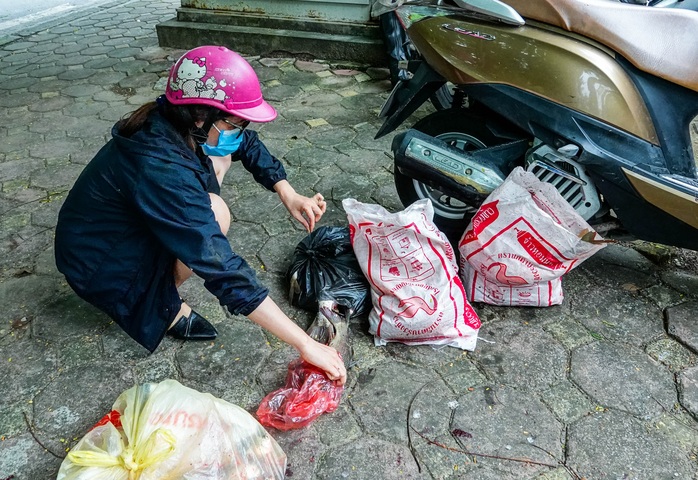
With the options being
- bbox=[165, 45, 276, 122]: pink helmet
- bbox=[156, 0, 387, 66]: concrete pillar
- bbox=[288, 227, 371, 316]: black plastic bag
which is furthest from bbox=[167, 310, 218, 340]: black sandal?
bbox=[156, 0, 387, 66]: concrete pillar

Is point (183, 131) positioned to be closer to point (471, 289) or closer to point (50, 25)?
point (471, 289)

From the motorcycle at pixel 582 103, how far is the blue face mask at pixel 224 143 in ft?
2.83

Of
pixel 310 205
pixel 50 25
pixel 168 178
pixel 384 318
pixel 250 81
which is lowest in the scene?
pixel 50 25

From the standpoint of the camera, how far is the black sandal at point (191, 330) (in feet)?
7.00

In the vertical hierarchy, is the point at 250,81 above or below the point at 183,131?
above

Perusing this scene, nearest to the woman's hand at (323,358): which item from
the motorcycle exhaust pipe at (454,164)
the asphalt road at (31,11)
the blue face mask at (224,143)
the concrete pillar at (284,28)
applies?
the blue face mask at (224,143)

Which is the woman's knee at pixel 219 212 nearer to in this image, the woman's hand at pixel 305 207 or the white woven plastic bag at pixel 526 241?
the woman's hand at pixel 305 207

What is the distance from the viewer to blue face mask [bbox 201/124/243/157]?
1.72m

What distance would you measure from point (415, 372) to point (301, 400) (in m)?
0.44

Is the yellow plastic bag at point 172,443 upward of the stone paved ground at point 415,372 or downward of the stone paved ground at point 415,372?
upward

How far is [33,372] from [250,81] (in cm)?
129

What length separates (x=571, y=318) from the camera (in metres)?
→ 2.27

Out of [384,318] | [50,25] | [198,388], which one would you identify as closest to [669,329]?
[384,318]

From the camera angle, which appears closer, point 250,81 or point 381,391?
point 250,81
